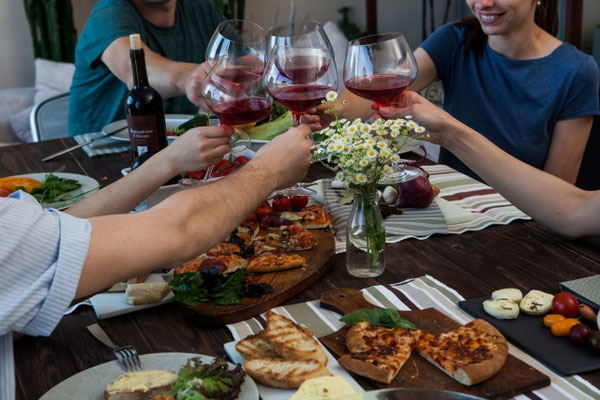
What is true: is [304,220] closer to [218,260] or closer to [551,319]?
[218,260]

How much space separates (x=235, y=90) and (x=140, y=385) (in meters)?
0.67

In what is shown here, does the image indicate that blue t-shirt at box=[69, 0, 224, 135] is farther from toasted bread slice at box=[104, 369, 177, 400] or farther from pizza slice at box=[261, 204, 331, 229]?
toasted bread slice at box=[104, 369, 177, 400]

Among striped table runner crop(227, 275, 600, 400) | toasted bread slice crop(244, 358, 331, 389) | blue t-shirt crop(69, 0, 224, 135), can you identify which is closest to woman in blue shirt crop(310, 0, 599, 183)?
striped table runner crop(227, 275, 600, 400)

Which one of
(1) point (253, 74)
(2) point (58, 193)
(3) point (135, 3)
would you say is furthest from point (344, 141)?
(3) point (135, 3)

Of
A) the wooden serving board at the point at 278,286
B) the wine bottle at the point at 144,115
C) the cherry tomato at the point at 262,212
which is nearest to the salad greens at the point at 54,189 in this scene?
the wine bottle at the point at 144,115

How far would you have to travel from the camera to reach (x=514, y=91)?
264cm

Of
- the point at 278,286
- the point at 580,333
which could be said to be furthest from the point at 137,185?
the point at 580,333

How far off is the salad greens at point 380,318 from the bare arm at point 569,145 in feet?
4.94

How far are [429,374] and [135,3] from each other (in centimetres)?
253

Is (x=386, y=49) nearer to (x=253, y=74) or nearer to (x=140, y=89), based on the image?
(x=253, y=74)

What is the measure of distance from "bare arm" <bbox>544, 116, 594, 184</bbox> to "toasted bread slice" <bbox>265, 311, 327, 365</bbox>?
5.40 ft

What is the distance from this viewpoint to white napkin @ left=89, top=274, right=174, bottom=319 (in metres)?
1.41

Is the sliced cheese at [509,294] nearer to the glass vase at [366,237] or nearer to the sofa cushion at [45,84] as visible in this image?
the glass vase at [366,237]

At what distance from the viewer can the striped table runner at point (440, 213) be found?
1.76 metres
